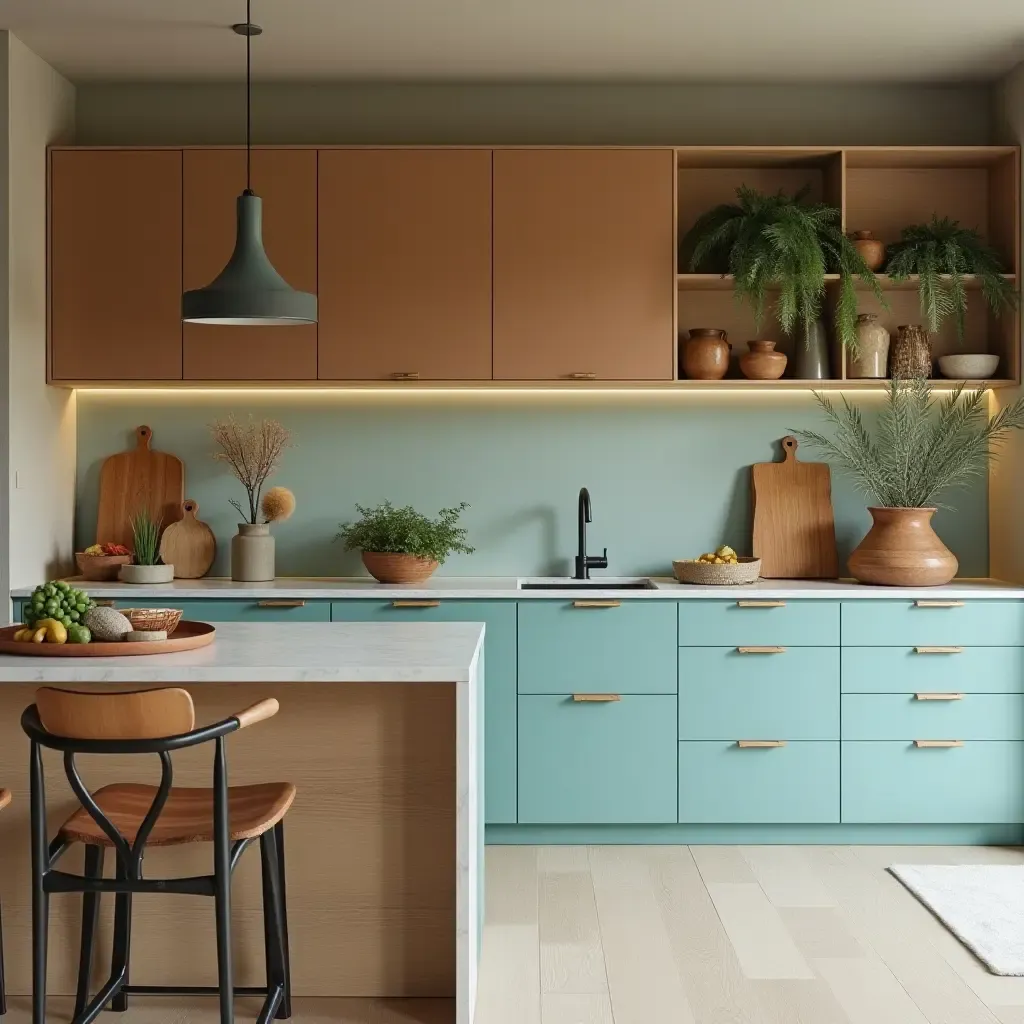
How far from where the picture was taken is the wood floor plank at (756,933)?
324 centimetres

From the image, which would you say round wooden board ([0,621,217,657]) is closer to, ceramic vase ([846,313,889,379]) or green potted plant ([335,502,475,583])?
green potted plant ([335,502,475,583])

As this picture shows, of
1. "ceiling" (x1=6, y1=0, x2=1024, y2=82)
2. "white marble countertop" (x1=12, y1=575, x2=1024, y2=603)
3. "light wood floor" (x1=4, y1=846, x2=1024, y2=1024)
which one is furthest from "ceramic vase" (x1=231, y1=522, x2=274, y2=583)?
"ceiling" (x1=6, y1=0, x2=1024, y2=82)

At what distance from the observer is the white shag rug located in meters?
3.33

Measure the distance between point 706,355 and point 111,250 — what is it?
2230 millimetres

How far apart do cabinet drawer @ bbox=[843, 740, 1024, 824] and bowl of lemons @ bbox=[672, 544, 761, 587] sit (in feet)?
2.61

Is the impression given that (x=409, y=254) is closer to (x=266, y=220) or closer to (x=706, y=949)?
(x=266, y=220)

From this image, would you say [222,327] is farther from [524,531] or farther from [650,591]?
[650,591]

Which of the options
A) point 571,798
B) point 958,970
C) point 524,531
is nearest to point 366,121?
point 524,531

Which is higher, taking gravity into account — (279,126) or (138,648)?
(279,126)

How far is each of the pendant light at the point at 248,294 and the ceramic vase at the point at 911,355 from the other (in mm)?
2404

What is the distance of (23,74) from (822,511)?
334 cm

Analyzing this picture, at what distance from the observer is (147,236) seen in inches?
179

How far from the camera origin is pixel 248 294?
3.06 metres

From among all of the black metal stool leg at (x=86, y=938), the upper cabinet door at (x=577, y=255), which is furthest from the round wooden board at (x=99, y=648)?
the upper cabinet door at (x=577, y=255)
